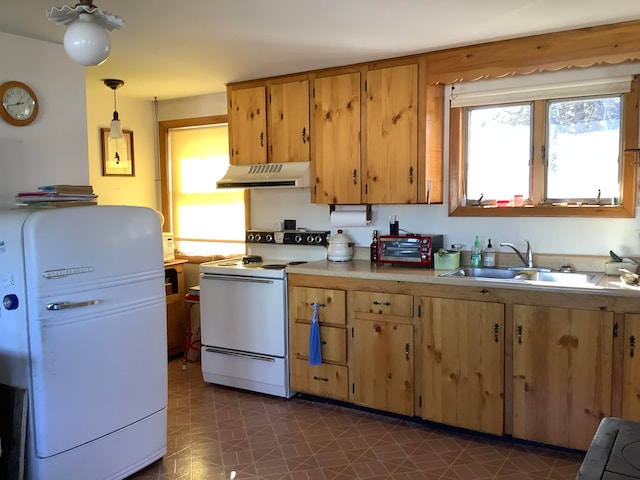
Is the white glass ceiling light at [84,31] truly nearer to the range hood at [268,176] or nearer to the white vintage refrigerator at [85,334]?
the white vintage refrigerator at [85,334]

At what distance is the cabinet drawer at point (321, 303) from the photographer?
352 centimetres

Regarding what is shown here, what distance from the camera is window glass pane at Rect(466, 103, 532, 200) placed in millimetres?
3533

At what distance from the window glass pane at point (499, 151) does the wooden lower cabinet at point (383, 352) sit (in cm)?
102

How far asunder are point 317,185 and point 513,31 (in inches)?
63.1

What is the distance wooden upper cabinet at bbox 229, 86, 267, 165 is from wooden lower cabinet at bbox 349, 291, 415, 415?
1.46 meters

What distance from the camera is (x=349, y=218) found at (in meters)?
3.95

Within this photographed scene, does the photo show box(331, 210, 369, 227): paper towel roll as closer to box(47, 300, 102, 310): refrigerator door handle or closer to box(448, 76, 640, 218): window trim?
box(448, 76, 640, 218): window trim

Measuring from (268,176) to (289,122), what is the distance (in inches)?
16.7

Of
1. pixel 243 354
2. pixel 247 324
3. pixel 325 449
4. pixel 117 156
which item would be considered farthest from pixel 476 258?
pixel 117 156

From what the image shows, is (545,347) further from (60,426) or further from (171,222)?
(171,222)

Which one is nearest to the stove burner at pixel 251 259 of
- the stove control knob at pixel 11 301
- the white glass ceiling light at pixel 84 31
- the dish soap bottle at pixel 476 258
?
the dish soap bottle at pixel 476 258

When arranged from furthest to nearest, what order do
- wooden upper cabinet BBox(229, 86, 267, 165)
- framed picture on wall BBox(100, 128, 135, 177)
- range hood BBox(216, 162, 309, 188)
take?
1. framed picture on wall BBox(100, 128, 135, 177)
2. wooden upper cabinet BBox(229, 86, 267, 165)
3. range hood BBox(216, 162, 309, 188)

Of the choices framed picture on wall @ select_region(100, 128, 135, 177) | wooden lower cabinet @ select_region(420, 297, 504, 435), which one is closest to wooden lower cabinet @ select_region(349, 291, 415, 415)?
wooden lower cabinet @ select_region(420, 297, 504, 435)

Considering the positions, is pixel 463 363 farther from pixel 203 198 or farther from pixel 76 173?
pixel 203 198
